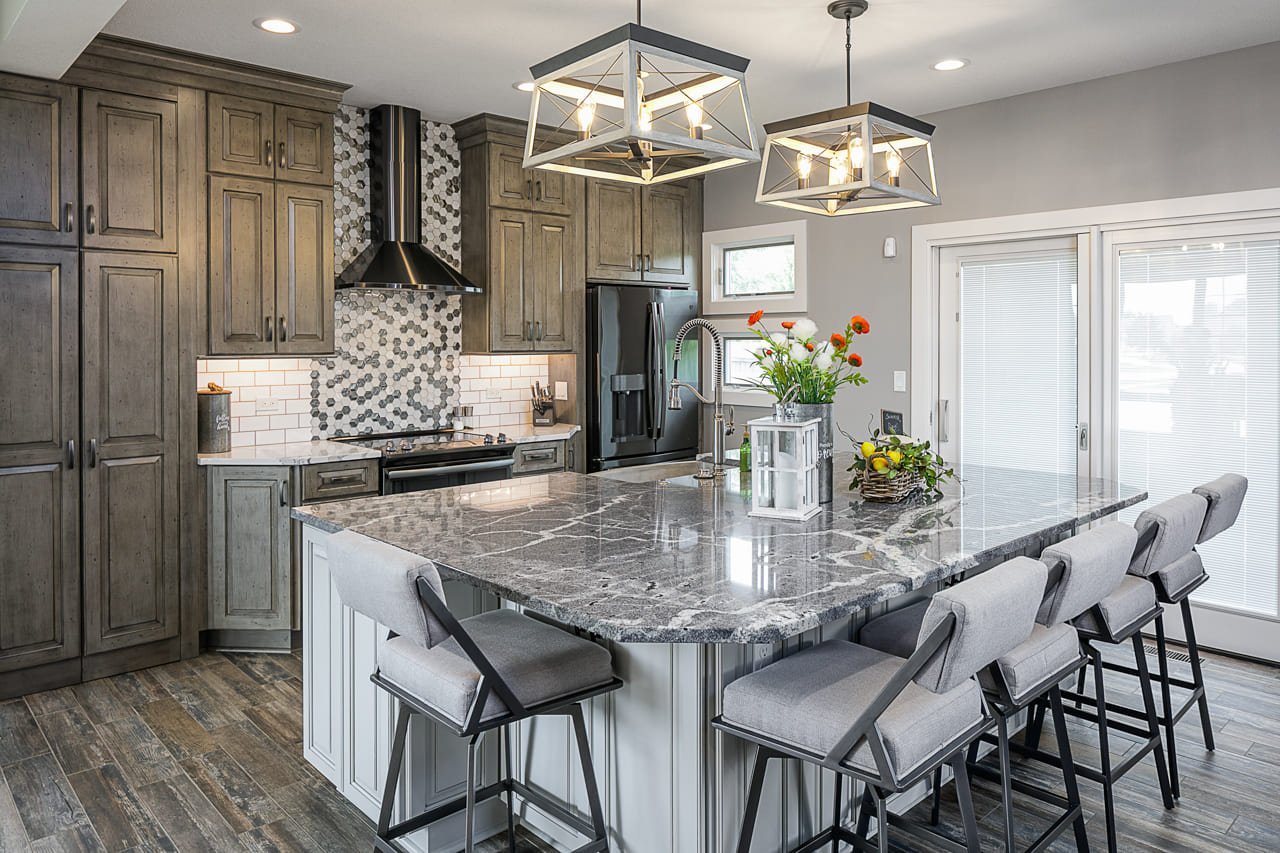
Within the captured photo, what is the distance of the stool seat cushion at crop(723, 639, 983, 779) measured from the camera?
174cm

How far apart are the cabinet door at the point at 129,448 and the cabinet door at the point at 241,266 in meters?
0.20

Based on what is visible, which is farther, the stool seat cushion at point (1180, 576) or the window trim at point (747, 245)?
the window trim at point (747, 245)

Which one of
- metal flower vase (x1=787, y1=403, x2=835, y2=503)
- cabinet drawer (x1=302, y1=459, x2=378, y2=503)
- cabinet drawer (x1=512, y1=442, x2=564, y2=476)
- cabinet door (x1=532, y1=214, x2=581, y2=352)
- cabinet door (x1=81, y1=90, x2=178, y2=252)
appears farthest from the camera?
cabinet door (x1=532, y1=214, x2=581, y2=352)

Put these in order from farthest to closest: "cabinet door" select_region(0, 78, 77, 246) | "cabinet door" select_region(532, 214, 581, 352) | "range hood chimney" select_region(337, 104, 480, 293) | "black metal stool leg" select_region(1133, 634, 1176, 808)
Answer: "cabinet door" select_region(532, 214, 581, 352), "range hood chimney" select_region(337, 104, 480, 293), "cabinet door" select_region(0, 78, 77, 246), "black metal stool leg" select_region(1133, 634, 1176, 808)

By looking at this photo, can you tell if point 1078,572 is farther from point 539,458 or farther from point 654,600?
point 539,458

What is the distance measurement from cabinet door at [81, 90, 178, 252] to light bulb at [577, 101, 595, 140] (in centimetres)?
247

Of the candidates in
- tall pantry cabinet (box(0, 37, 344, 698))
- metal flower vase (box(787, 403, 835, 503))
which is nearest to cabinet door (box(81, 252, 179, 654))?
tall pantry cabinet (box(0, 37, 344, 698))

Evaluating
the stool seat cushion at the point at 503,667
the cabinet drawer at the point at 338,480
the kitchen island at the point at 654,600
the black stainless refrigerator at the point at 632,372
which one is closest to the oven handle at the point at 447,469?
the cabinet drawer at the point at 338,480

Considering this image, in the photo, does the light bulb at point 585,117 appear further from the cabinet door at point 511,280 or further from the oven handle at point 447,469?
the cabinet door at point 511,280

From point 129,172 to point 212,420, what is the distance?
3.77ft

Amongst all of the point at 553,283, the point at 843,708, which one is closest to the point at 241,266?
the point at 553,283

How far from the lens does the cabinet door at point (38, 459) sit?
365cm

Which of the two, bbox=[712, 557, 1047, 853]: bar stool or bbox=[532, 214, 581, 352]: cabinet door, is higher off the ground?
bbox=[532, 214, 581, 352]: cabinet door

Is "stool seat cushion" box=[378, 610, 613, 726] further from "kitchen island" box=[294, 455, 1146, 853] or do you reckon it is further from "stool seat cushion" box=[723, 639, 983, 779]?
"stool seat cushion" box=[723, 639, 983, 779]
